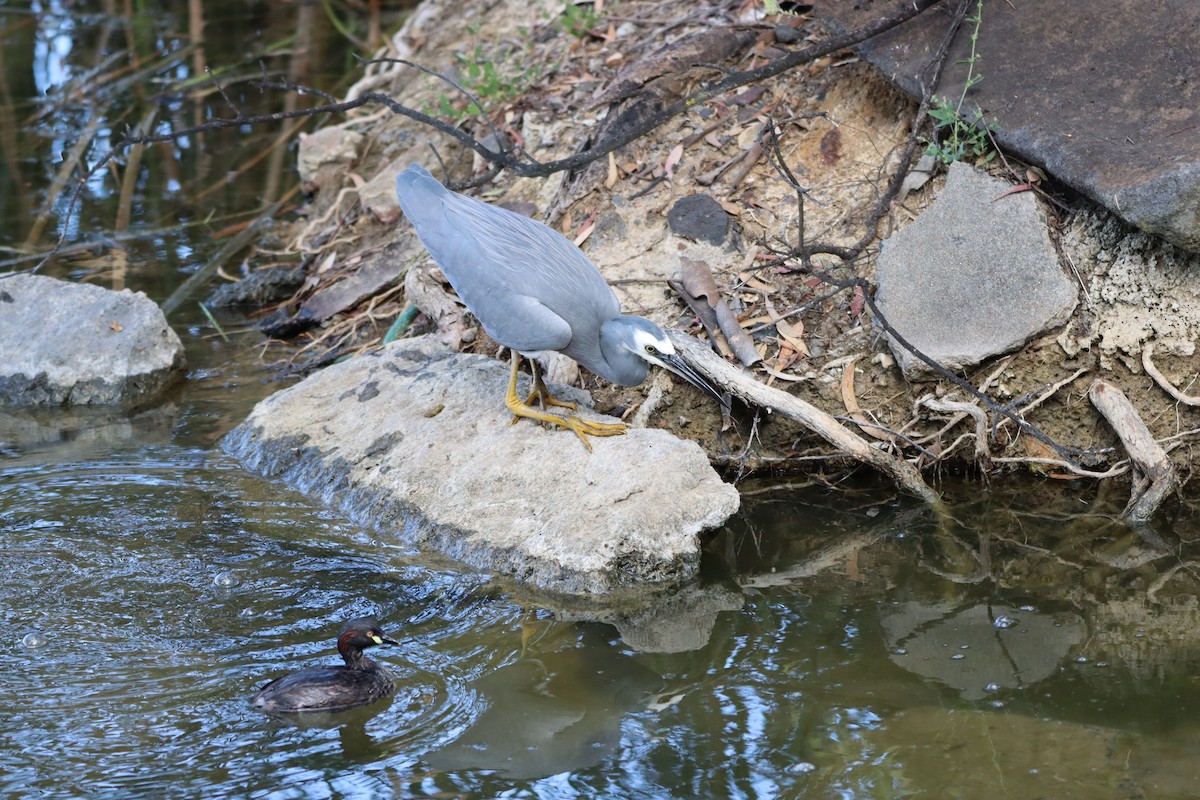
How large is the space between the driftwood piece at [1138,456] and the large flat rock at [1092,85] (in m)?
0.73

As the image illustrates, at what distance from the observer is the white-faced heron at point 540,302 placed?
215 inches

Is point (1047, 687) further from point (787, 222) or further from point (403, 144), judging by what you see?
point (403, 144)

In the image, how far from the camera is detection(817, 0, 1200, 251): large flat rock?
5387 millimetres

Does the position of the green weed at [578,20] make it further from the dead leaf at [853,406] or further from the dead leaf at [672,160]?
the dead leaf at [853,406]

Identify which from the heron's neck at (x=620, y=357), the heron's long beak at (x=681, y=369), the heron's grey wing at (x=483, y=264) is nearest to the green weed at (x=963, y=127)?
the heron's long beak at (x=681, y=369)

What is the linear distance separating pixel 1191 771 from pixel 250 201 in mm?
8386

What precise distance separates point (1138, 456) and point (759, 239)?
2044mm

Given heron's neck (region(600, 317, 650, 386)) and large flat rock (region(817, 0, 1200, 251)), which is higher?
large flat rock (region(817, 0, 1200, 251))

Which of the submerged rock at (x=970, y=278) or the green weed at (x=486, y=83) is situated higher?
the green weed at (x=486, y=83)

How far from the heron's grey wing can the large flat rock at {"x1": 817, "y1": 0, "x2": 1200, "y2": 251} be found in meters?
2.29

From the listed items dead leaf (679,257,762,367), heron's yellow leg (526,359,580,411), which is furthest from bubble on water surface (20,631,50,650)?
dead leaf (679,257,762,367)

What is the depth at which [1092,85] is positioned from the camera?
5965 mm

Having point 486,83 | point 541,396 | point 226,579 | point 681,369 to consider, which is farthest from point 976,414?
point 486,83

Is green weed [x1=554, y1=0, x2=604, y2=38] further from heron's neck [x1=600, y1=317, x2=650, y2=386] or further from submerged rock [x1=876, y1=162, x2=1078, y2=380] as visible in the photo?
heron's neck [x1=600, y1=317, x2=650, y2=386]
